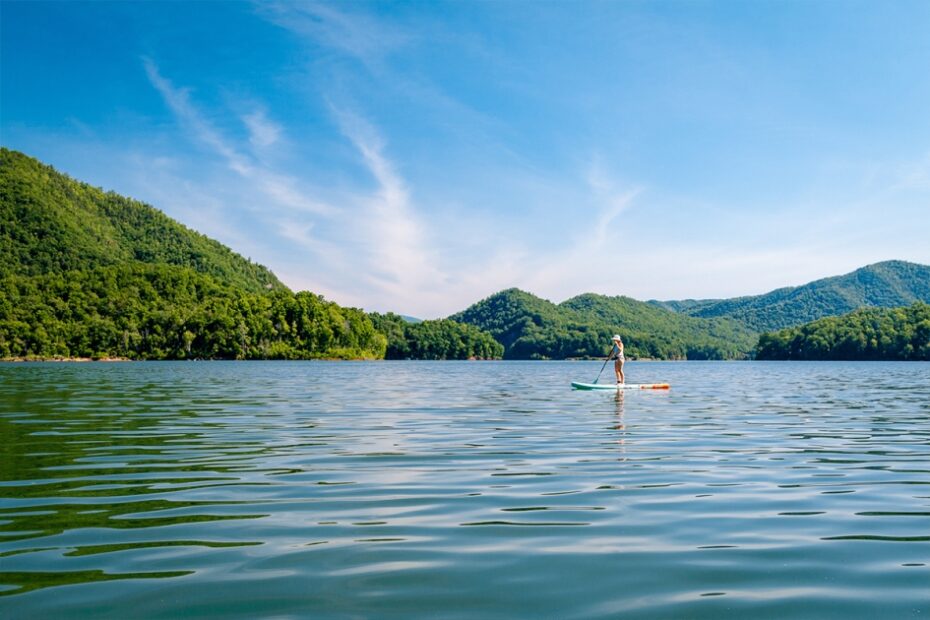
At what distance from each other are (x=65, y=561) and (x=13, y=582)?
783 millimetres

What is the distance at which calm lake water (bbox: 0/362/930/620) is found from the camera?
649 centimetres

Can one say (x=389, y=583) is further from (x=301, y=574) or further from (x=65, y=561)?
(x=65, y=561)

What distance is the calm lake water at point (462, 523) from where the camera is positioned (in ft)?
21.3

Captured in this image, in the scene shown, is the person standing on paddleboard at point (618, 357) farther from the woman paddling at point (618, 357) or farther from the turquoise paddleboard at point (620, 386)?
the turquoise paddleboard at point (620, 386)

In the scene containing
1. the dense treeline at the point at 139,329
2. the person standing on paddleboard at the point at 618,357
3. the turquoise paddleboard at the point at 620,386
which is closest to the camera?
the turquoise paddleboard at the point at 620,386

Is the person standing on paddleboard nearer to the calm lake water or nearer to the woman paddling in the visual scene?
the woman paddling

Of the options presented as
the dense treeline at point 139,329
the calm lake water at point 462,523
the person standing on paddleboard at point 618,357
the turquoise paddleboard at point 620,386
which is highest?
the dense treeline at point 139,329

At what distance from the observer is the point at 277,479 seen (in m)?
12.8

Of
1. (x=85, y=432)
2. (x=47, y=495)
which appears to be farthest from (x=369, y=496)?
(x=85, y=432)

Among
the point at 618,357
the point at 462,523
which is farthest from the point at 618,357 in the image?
the point at 462,523

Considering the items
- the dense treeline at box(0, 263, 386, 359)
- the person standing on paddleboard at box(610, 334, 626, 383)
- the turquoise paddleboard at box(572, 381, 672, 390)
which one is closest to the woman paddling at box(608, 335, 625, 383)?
the person standing on paddleboard at box(610, 334, 626, 383)

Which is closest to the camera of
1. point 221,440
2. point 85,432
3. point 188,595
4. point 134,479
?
point 188,595

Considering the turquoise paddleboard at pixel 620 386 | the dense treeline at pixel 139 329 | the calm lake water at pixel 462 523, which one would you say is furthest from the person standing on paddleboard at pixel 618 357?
the dense treeline at pixel 139 329

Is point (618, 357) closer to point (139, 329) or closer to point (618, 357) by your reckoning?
point (618, 357)
